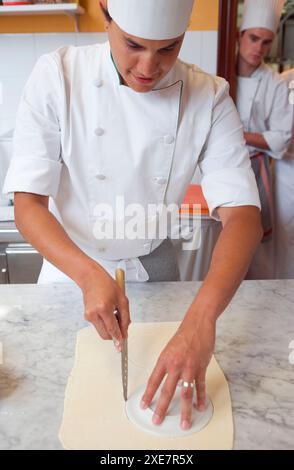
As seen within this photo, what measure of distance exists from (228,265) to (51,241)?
1.19ft

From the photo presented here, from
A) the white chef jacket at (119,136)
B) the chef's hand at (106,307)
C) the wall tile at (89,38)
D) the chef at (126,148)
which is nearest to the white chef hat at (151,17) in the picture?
the chef at (126,148)

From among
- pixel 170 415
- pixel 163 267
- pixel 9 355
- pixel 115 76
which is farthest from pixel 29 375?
pixel 115 76

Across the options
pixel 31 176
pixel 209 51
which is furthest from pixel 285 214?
pixel 31 176

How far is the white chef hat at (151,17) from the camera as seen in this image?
2.87 ft

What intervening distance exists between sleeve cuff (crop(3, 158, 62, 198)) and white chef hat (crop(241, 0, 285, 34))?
1.63m

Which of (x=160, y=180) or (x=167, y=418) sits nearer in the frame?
(x=167, y=418)

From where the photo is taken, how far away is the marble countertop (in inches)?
27.9

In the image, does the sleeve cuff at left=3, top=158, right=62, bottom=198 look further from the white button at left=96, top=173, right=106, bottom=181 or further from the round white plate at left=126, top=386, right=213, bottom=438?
the round white plate at left=126, top=386, right=213, bottom=438

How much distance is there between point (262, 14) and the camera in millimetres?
2170

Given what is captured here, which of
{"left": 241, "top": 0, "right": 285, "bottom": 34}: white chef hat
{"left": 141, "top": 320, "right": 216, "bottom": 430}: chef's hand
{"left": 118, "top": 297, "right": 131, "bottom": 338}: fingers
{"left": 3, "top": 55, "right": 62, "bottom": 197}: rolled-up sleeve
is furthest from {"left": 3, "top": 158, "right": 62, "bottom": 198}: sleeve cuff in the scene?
{"left": 241, "top": 0, "right": 285, "bottom": 34}: white chef hat

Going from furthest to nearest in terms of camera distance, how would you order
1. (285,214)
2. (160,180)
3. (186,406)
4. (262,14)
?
(285,214), (262,14), (160,180), (186,406)

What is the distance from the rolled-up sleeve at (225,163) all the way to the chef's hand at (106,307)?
39cm

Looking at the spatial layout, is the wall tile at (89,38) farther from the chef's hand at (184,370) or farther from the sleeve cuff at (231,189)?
the chef's hand at (184,370)

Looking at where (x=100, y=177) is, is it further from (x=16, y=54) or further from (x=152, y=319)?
(x=16, y=54)
